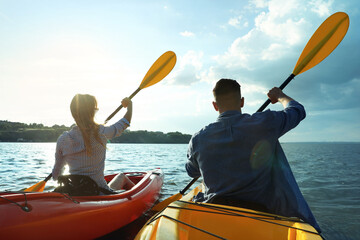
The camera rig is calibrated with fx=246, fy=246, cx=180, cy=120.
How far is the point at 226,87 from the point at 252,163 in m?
0.66

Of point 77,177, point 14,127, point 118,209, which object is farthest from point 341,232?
point 14,127

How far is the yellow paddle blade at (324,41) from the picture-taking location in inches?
147

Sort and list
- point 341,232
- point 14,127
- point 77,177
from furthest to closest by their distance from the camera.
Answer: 1. point 14,127
2. point 341,232
3. point 77,177

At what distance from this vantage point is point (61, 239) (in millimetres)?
2727

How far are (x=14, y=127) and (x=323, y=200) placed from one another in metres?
102

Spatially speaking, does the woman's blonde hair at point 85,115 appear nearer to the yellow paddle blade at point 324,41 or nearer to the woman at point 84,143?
the woman at point 84,143

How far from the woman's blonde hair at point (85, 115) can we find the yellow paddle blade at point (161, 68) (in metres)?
2.59

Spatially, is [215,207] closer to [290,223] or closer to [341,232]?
[290,223]

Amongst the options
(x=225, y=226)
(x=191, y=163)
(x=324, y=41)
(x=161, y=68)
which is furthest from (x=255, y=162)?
(x=161, y=68)

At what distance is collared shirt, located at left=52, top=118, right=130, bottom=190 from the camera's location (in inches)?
118

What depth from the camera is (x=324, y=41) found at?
12.3ft

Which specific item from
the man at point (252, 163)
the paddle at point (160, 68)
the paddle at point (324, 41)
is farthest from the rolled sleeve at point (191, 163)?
the paddle at point (160, 68)

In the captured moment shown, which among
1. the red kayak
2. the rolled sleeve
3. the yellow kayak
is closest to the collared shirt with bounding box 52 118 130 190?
the red kayak

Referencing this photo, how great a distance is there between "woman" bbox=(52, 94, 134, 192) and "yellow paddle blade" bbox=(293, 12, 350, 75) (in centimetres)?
300
